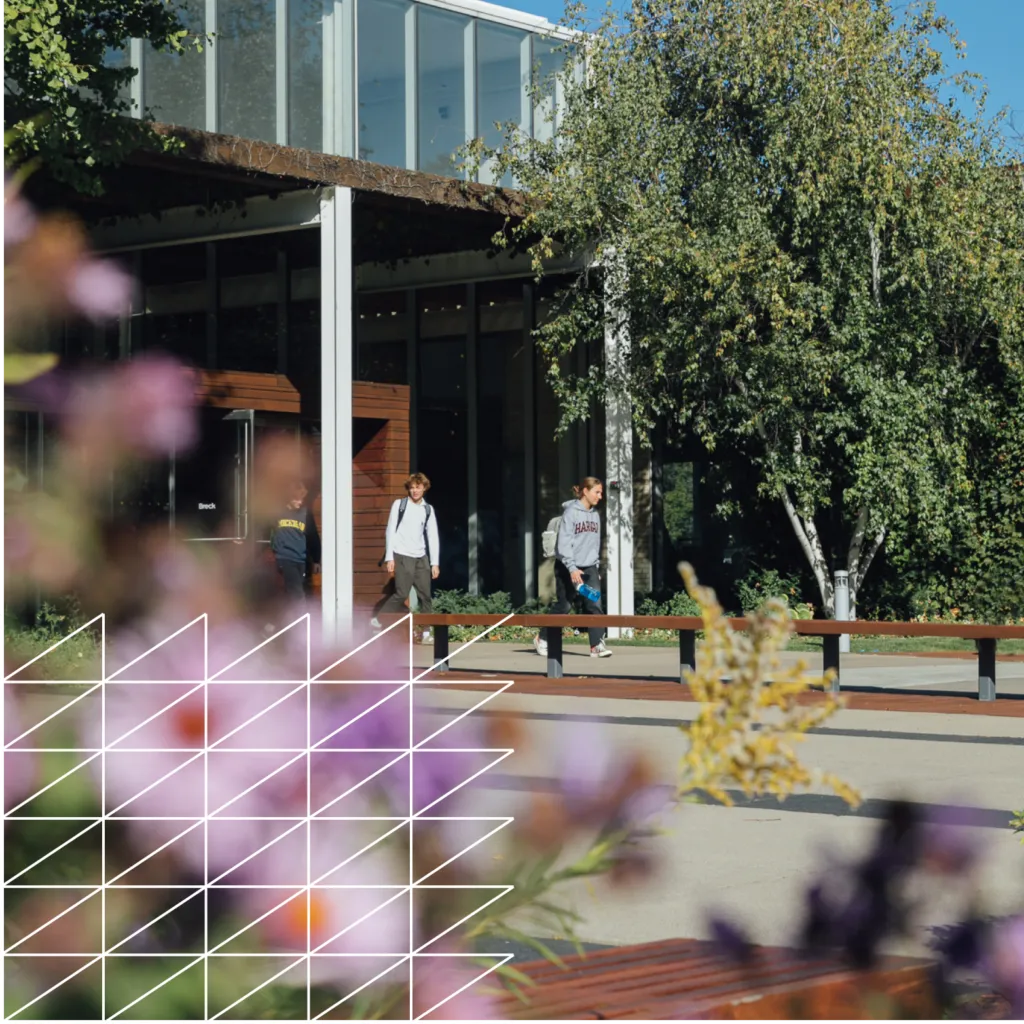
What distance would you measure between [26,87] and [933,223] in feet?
34.8

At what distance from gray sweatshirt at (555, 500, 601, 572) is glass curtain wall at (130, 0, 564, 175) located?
6020mm

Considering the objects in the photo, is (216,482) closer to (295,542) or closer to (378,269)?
(295,542)

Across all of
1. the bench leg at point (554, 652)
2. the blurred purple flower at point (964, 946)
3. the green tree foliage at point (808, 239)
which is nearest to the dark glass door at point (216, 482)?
the blurred purple flower at point (964, 946)

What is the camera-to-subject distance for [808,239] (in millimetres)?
18641

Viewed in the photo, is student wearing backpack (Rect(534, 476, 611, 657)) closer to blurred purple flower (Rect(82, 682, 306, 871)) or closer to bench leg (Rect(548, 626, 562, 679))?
bench leg (Rect(548, 626, 562, 679))

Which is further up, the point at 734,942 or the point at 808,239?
the point at 808,239

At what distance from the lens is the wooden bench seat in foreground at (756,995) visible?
111 centimetres

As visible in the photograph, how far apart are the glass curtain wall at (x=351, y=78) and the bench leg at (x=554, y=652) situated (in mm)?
8257

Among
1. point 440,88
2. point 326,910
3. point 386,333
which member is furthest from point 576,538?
point 326,910

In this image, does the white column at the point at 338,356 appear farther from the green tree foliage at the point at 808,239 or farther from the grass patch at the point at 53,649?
the grass patch at the point at 53,649

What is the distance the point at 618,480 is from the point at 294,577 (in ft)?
64.5

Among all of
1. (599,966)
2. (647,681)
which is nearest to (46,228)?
(599,966)

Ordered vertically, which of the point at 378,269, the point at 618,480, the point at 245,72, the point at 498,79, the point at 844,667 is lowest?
the point at 844,667

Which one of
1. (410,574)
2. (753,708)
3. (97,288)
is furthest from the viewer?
(410,574)
